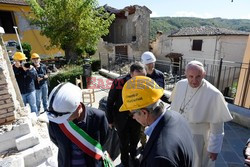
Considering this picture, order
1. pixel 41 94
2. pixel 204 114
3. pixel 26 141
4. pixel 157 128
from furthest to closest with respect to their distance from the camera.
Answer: pixel 41 94 → pixel 26 141 → pixel 204 114 → pixel 157 128

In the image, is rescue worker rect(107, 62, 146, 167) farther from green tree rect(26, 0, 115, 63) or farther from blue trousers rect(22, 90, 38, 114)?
green tree rect(26, 0, 115, 63)

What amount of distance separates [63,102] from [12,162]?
1985mm

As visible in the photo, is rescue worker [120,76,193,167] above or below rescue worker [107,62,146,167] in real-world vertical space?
above

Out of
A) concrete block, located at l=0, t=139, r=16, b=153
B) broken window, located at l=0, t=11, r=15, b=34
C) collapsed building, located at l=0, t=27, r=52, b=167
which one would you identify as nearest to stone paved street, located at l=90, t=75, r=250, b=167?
collapsed building, located at l=0, t=27, r=52, b=167

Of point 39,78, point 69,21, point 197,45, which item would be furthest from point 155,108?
point 197,45

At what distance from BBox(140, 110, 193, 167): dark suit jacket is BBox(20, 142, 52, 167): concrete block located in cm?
259

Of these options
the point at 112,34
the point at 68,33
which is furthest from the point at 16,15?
the point at 112,34

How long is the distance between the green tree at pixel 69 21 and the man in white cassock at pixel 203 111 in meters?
9.61

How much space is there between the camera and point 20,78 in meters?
4.18

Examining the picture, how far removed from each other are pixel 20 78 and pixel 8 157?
203 cm

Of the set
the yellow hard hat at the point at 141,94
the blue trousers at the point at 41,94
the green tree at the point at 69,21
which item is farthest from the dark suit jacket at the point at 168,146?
the green tree at the point at 69,21

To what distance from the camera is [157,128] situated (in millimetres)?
1141

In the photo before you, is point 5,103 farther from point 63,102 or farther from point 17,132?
point 63,102

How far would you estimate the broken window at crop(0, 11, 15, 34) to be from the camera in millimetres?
13735
